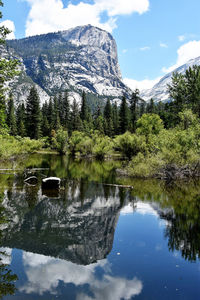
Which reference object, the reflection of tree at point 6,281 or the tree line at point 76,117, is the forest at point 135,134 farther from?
the reflection of tree at point 6,281

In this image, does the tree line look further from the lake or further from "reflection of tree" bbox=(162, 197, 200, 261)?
"reflection of tree" bbox=(162, 197, 200, 261)

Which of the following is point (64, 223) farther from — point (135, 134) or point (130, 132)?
point (130, 132)

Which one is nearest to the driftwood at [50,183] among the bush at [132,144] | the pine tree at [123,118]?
the bush at [132,144]

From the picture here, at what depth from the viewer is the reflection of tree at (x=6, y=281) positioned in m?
5.95

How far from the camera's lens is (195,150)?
82.4ft

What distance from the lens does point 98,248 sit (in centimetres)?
857

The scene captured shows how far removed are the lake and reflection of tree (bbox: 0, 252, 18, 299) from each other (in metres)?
0.02

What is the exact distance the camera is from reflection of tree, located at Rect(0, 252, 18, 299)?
5.95 meters

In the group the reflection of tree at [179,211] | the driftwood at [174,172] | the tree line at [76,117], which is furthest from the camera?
the tree line at [76,117]

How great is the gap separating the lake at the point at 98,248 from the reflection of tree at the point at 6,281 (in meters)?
0.02

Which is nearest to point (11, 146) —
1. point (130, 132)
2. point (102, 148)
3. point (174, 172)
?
point (102, 148)

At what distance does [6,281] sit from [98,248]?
3235 millimetres

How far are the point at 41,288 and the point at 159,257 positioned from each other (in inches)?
158

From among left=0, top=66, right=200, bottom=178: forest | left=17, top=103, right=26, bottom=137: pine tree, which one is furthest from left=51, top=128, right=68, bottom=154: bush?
left=17, top=103, right=26, bottom=137: pine tree
